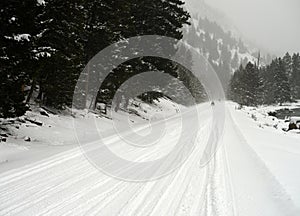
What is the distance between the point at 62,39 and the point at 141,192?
9.83 m

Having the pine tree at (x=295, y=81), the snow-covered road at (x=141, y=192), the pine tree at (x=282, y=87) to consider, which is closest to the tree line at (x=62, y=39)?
the snow-covered road at (x=141, y=192)

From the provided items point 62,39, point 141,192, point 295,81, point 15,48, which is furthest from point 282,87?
point 141,192

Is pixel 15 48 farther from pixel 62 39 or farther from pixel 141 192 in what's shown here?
pixel 141 192

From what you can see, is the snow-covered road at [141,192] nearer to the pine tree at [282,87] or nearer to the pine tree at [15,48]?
the pine tree at [15,48]

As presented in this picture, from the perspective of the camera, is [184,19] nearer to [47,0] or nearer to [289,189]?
[47,0]

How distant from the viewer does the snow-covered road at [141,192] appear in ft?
17.2

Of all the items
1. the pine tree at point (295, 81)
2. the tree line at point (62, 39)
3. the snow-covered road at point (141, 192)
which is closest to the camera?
the snow-covered road at point (141, 192)

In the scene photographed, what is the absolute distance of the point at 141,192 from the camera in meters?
6.10

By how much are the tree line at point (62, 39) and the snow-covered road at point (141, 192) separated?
12.9 feet

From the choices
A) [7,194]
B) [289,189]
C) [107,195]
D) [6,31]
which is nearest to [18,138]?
[6,31]

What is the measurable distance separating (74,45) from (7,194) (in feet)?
35.3

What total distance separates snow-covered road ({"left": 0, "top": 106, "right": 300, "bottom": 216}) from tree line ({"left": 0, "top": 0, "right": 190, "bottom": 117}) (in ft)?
12.9

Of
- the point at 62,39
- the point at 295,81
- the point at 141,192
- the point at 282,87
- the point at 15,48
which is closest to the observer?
the point at 141,192

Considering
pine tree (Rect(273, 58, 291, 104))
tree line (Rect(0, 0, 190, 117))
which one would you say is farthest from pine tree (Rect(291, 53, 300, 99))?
tree line (Rect(0, 0, 190, 117))
